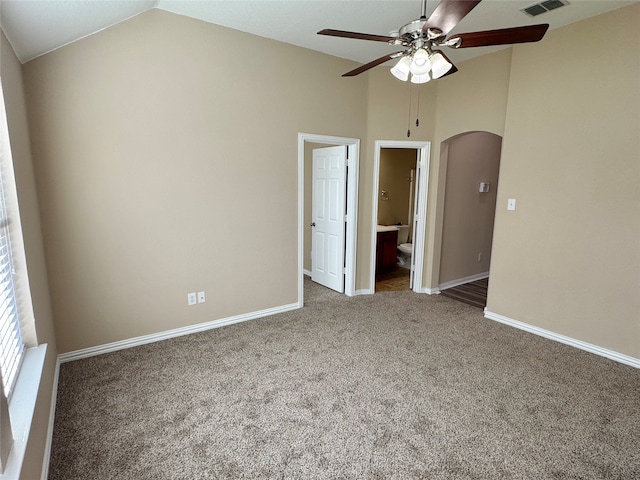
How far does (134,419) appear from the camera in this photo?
2160mm

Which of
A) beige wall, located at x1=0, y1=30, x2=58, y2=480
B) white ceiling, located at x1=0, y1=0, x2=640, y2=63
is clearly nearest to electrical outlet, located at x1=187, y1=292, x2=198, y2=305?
beige wall, located at x1=0, y1=30, x2=58, y2=480

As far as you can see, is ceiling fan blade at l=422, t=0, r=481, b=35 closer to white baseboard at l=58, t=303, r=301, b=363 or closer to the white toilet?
white baseboard at l=58, t=303, r=301, b=363

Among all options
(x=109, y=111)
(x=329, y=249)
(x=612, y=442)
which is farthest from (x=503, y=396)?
(x=109, y=111)

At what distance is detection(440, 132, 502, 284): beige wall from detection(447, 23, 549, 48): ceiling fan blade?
8.70 feet

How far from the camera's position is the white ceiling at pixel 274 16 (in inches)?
83.4

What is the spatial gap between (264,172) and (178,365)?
202 centimetres

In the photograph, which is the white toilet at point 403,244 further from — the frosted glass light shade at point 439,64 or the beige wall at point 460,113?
the frosted glass light shade at point 439,64

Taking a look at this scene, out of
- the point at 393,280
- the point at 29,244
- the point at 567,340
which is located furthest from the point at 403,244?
the point at 29,244

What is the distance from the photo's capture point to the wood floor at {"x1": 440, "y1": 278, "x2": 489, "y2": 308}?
439 cm

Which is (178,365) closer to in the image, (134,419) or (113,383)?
(113,383)

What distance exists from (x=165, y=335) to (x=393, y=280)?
3402 millimetres

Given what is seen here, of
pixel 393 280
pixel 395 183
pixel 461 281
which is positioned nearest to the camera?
pixel 461 281

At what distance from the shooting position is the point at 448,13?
161cm

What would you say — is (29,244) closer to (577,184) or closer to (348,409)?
(348,409)
